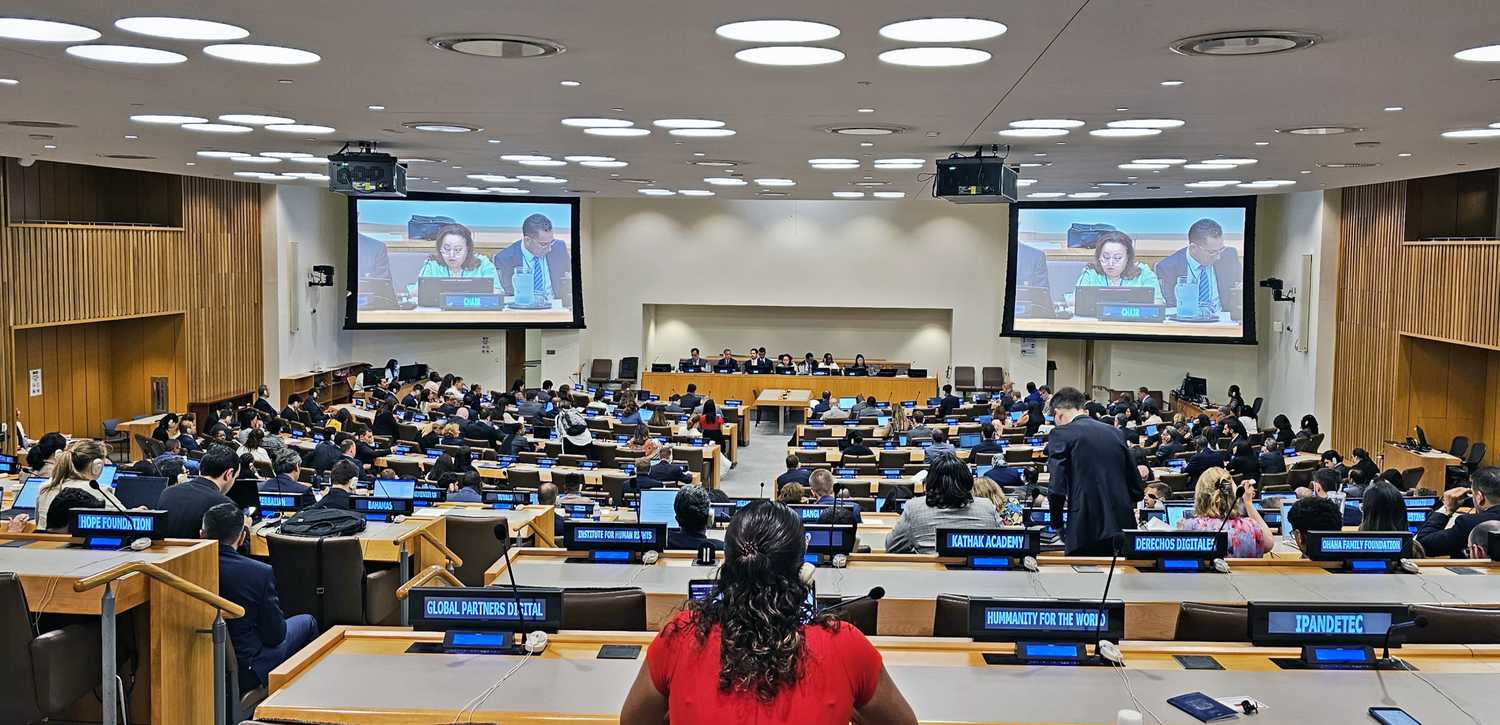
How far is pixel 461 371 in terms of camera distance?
25344 mm

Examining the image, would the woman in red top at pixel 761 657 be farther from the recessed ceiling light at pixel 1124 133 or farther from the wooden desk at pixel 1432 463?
the wooden desk at pixel 1432 463

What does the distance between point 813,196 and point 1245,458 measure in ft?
23.8

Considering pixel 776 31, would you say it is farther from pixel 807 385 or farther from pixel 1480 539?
pixel 807 385

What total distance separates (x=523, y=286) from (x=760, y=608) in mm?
19776

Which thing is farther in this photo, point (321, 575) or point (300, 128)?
point (300, 128)

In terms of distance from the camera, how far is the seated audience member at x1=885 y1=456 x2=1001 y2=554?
625cm

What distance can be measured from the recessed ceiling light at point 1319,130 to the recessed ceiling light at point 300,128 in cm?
650

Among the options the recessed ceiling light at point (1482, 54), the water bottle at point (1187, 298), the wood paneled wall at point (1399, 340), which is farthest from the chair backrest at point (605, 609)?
the water bottle at point (1187, 298)

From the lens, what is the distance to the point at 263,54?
5605mm

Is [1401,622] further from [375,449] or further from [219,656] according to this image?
[375,449]

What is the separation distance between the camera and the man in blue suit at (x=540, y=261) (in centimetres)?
2152

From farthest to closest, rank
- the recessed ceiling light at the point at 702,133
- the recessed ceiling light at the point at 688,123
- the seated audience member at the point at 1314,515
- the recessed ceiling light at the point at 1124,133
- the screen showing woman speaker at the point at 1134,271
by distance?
the screen showing woman speaker at the point at 1134,271 → the recessed ceiling light at the point at 702,133 → the recessed ceiling light at the point at 1124,133 → the recessed ceiling light at the point at 688,123 → the seated audience member at the point at 1314,515

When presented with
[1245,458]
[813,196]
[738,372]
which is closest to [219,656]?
[1245,458]

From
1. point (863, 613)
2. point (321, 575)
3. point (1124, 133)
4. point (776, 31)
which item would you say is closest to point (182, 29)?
point (776, 31)
